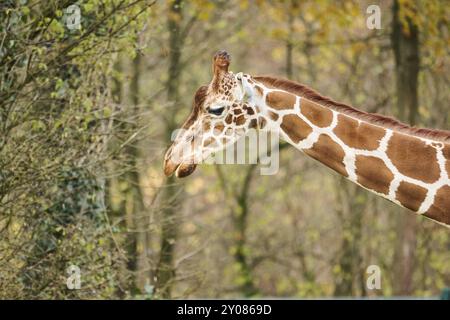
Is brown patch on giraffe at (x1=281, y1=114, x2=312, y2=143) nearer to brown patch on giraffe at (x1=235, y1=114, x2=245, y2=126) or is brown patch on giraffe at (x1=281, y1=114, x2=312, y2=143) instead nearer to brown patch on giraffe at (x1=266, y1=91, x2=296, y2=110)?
brown patch on giraffe at (x1=266, y1=91, x2=296, y2=110)

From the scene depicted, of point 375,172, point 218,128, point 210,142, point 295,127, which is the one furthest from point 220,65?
point 375,172

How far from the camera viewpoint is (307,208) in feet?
83.8

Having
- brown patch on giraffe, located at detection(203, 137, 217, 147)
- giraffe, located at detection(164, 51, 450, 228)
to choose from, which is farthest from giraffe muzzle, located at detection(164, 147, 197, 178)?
brown patch on giraffe, located at detection(203, 137, 217, 147)

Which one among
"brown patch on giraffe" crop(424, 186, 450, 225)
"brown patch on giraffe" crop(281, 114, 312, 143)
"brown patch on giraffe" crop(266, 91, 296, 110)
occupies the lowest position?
"brown patch on giraffe" crop(424, 186, 450, 225)

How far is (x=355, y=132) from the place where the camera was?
8.30 metres

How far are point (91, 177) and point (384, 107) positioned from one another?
34.4 ft

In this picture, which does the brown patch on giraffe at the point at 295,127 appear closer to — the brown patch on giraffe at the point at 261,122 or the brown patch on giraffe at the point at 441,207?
the brown patch on giraffe at the point at 261,122

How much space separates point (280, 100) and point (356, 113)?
576mm

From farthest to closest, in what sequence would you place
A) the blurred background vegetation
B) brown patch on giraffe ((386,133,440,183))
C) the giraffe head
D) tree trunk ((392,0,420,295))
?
1. tree trunk ((392,0,420,295))
2. the blurred background vegetation
3. the giraffe head
4. brown patch on giraffe ((386,133,440,183))

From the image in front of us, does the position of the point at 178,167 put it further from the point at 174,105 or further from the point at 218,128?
the point at 174,105

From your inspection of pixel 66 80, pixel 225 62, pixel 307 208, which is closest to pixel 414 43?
pixel 66 80

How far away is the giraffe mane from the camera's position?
323 inches
